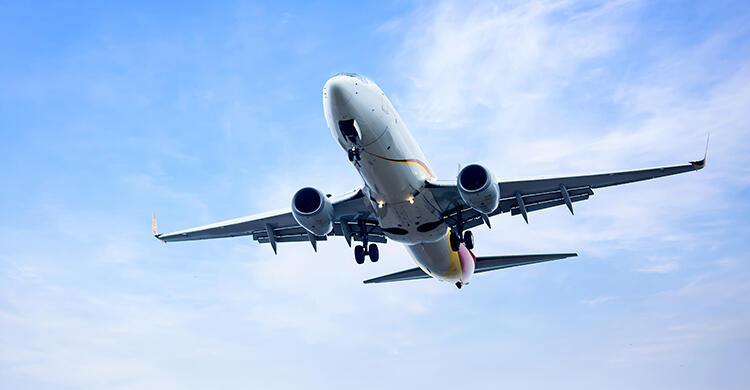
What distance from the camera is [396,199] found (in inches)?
851

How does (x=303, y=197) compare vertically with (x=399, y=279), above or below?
above

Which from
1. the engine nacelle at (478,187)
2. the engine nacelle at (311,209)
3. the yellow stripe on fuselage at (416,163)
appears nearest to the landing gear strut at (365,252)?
the engine nacelle at (311,209)

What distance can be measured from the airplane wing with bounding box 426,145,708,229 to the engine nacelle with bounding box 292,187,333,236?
3.70m

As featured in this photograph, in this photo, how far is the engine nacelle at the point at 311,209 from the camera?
70.8ft

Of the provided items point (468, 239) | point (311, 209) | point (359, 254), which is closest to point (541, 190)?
point (468, 239)

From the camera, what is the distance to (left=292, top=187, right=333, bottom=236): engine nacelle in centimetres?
2159

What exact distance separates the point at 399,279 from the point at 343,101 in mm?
13349

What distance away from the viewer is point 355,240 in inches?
1028

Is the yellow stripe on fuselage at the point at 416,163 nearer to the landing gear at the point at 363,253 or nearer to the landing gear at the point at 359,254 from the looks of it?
the landing gear at the point at 363,253

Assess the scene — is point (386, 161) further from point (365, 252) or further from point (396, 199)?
point (365, 252)

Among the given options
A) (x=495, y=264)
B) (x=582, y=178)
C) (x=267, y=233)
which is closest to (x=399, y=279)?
(x=495, y=264)

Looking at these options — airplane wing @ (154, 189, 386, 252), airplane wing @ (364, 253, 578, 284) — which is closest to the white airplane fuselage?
airplane wing @ (154, 189, 386, 252)

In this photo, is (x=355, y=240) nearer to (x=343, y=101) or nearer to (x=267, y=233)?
(x=267, y=233)

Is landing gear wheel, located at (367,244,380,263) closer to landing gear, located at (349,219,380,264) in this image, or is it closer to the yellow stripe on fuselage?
landing gear, located at (349,219,380,264)
